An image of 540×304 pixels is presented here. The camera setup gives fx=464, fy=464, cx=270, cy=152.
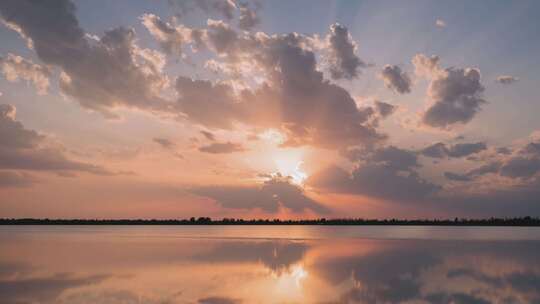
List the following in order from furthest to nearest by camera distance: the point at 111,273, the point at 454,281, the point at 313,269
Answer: the point at 313,269
the point at 111,273
the point at 454,281

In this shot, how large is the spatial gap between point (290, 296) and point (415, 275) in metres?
13.3

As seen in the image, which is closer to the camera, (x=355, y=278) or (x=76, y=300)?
(x=76, y=300)

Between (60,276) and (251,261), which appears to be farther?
(251,261)

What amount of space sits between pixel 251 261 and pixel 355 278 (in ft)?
49.3

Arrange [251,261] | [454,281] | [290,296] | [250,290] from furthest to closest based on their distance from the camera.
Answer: [251,261]
[454,281]
[250,290]
[290,296]

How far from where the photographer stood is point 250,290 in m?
26.0

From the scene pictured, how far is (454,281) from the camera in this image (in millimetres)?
30328

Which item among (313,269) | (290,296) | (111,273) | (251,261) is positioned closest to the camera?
(290,296)

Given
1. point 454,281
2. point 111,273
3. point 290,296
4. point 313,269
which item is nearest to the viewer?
point 290,296

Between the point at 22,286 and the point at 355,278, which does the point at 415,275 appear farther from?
the point at 22,286

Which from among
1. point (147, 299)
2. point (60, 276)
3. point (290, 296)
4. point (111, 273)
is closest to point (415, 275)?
point (290, 296)

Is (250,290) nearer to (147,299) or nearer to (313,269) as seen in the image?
(147,299)

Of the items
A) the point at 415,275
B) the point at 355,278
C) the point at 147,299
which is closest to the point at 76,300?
the point at 147,299

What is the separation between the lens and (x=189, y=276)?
105ft
